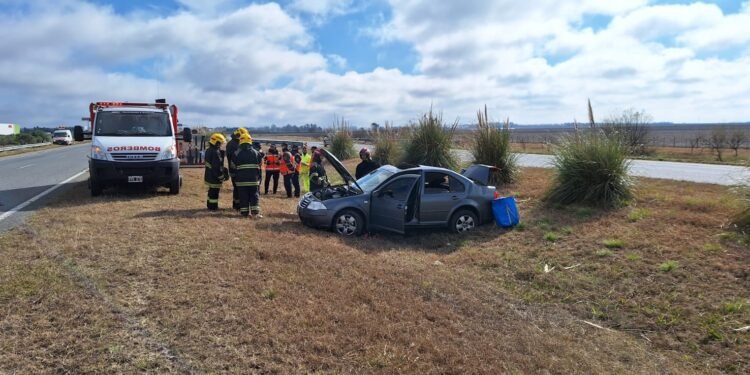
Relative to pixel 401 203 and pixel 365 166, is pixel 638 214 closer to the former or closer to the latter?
pixel 401 203

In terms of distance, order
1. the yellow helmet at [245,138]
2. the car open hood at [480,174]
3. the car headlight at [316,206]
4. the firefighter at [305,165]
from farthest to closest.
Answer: the firefighter at [305,165], the car open hood at [480,174], the yellow helmet at [245,138], the car headlight at [316,206]

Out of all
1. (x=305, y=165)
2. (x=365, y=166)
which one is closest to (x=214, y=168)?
(x=365, y=166)

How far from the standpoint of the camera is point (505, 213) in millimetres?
9531

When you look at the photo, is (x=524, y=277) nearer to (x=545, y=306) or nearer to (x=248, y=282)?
(x=545, y=306)

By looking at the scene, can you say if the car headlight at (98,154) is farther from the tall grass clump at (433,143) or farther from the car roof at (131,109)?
the tall grass clump at (433,143)

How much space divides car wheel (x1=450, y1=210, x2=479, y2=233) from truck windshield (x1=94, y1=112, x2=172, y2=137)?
24.0 feet

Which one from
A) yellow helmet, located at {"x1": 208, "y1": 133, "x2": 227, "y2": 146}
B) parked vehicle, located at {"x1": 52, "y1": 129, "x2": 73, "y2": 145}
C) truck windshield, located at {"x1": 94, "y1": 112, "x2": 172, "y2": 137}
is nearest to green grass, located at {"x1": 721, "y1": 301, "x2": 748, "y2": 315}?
yellow helmet, located at {"x1": 208, "y1": 133, "x2": 227, "y2": 146}

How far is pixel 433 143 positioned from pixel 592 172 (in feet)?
20.4

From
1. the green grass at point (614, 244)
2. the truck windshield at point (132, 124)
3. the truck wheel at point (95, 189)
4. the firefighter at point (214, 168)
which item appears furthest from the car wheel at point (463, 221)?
the truck wheel at point (95, 189)

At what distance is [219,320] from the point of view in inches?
173

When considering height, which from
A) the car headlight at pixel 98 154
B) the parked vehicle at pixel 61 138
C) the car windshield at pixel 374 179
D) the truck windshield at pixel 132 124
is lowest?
the car windshield at pixel 374 179

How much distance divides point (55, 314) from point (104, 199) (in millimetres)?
7300

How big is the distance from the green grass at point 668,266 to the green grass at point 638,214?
234 centimetres

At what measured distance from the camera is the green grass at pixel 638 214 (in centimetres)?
906
